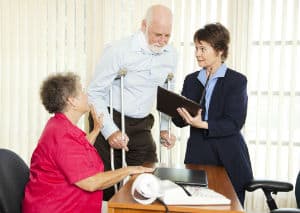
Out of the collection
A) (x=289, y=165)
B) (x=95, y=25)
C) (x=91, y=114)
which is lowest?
(x=289, y=165)

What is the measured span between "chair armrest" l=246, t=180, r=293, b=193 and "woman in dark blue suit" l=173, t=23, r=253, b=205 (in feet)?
0.15

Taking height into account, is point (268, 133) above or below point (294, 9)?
below

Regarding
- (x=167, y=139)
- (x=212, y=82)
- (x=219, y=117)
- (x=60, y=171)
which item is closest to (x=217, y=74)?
(x=212, y=82)

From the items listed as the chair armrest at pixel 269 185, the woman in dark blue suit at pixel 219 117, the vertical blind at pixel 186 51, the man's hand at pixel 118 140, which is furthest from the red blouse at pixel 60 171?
the vertical blind at pixel 186 51

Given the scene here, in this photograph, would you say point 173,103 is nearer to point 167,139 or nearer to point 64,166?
point 167,139

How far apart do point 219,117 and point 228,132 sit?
0.10 meters

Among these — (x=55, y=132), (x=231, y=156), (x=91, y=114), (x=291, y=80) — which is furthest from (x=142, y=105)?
(x=291, y=80)

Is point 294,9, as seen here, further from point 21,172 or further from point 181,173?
point 21,172

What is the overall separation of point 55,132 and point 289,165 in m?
2.01

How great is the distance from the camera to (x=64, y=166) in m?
1.54

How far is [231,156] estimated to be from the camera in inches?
77.0

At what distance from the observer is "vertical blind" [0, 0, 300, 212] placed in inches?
116

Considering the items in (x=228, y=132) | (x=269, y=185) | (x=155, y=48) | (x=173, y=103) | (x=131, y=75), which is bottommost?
(x=269, y=185)

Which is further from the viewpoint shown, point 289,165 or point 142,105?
point 289,165
